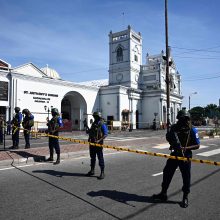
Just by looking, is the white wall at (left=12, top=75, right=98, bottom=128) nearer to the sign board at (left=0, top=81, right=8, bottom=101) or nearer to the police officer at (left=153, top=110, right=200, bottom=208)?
the sign board at (left=0, top=81, right=8, bottom=101)

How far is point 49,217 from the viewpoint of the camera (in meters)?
3.84

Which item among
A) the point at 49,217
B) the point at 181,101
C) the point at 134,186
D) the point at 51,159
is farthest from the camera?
the point at 181,101

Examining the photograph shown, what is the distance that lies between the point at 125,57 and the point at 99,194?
137 feet

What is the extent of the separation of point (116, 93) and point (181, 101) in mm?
23081

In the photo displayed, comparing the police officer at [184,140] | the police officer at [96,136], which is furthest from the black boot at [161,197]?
the police officer at [96,136]

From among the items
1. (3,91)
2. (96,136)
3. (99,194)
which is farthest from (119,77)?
(99,194)

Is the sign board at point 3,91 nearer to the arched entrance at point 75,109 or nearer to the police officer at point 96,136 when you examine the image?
the arched entrance at point 75,109

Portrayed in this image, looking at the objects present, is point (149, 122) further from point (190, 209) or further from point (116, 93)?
point (190, 209)

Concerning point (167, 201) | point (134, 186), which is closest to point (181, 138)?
point (167, 201)

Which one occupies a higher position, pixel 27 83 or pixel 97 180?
pixel 27 83

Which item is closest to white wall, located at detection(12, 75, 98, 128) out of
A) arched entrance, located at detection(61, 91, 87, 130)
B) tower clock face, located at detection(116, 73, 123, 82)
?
arched entrance, located at detection(61, 91, 87, 130)

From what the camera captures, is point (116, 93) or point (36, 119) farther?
point (116, 93)

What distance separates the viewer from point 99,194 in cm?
506

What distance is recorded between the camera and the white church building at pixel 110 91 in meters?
26.5
